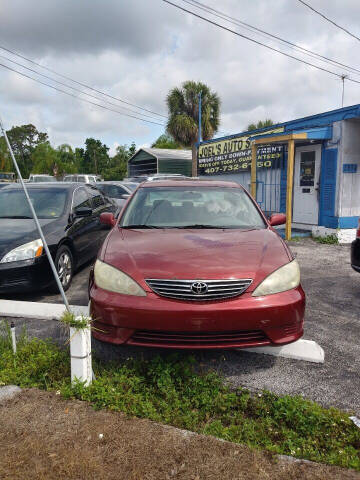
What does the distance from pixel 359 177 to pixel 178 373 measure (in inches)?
339

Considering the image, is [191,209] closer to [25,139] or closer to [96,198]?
[96,198]

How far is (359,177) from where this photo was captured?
9859 millimetres

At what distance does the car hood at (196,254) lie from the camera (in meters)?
2.89

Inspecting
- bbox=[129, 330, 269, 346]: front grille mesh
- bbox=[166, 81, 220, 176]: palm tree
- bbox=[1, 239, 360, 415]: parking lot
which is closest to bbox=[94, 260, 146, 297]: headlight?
bbox=[129, 330, 269, 346]: front grille mesh

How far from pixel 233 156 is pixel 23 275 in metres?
10.9

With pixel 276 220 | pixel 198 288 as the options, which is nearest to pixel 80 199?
pixel 276 220

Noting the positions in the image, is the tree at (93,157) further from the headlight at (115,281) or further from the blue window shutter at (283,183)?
the headlight at (115,281)

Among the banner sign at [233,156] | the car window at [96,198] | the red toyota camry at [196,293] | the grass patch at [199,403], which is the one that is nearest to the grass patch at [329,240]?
the banner sign at [233,156]

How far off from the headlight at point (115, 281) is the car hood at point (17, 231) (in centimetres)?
189

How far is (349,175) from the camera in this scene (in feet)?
31.9

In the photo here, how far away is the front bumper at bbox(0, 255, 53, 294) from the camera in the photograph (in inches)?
175

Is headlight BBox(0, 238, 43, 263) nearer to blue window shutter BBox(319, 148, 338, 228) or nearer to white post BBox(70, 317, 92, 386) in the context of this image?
white post BBox(70, 317, 92, 386)

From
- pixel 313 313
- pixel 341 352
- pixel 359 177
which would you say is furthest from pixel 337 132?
pixel 341 352

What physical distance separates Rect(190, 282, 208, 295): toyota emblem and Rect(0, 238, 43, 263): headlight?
256cm
